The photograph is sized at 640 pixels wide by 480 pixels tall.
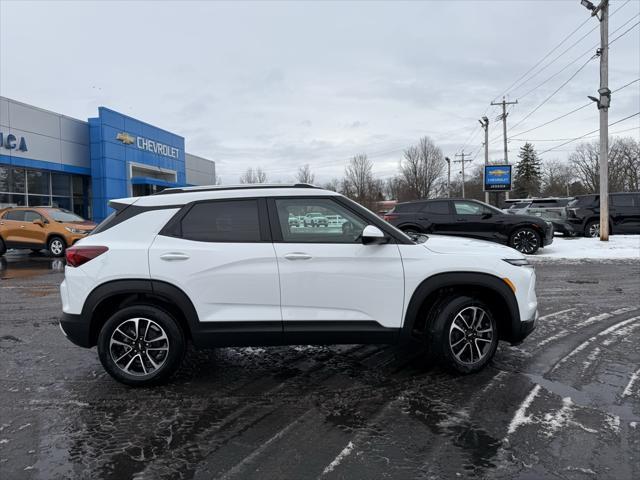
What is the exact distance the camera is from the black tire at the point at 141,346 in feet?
13.7

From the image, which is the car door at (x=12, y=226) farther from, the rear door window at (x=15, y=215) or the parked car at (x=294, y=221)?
the parked car at (x=294, y=221)

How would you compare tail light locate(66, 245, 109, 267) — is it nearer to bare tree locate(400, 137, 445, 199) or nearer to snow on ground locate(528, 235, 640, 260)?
snow on ground locate(528, 235, 640, 260)

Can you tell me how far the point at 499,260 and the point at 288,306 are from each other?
191 cm


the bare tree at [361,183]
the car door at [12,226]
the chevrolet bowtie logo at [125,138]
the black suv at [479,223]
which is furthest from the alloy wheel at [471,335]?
the bare tree at [361,183]

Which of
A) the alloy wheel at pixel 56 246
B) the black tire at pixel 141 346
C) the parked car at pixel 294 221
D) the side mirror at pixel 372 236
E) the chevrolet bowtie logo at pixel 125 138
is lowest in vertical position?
the black tire at pixel 141 346

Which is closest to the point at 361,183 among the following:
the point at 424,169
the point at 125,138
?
the point at 424,169

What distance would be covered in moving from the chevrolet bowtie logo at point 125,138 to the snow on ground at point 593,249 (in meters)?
24.2

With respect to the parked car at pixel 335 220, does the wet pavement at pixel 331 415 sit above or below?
below

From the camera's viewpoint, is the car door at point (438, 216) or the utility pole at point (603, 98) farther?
the utility pole at point (603, 98)

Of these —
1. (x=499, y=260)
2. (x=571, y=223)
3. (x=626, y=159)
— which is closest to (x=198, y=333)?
(x=499, y=260)

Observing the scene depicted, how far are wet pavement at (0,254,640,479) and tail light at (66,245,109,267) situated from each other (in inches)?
44.2

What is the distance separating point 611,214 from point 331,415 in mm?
19152

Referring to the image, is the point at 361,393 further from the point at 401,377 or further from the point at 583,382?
the point at 583,382

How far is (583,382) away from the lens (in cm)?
426
